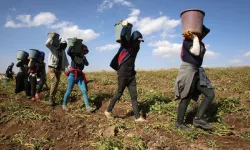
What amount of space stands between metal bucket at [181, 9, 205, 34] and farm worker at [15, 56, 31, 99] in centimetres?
616

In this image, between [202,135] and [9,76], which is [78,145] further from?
[9,76]

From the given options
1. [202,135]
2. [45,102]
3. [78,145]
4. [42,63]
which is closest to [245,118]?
[202,135]

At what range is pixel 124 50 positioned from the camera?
522 centimetres

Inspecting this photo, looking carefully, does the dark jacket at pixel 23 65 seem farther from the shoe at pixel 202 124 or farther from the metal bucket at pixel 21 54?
the shoe at pixel 202 124

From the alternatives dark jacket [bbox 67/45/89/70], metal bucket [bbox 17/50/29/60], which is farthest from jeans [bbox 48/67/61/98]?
metal bucket [bbox 17/50/29/60]

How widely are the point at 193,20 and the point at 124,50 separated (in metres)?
1.71

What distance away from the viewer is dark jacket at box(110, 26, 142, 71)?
5001 mm

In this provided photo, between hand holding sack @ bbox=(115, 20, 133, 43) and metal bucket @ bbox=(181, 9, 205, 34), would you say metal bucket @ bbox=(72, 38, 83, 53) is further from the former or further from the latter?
metal bucket @ bbox=(181, 9, 205, 34)

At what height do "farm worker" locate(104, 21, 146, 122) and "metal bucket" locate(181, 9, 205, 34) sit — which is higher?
"metal bucket" locate(181, 9, 205, 34)

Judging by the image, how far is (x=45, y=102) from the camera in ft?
24.1

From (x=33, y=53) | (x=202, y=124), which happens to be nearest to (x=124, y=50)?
(x=202, y=124)

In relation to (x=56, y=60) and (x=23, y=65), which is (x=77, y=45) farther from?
(x=23, y=65)

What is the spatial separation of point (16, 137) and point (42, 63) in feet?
13.4

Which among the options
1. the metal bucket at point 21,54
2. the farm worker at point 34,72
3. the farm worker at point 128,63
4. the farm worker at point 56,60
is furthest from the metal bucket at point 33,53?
the farm worker at point 128,63
